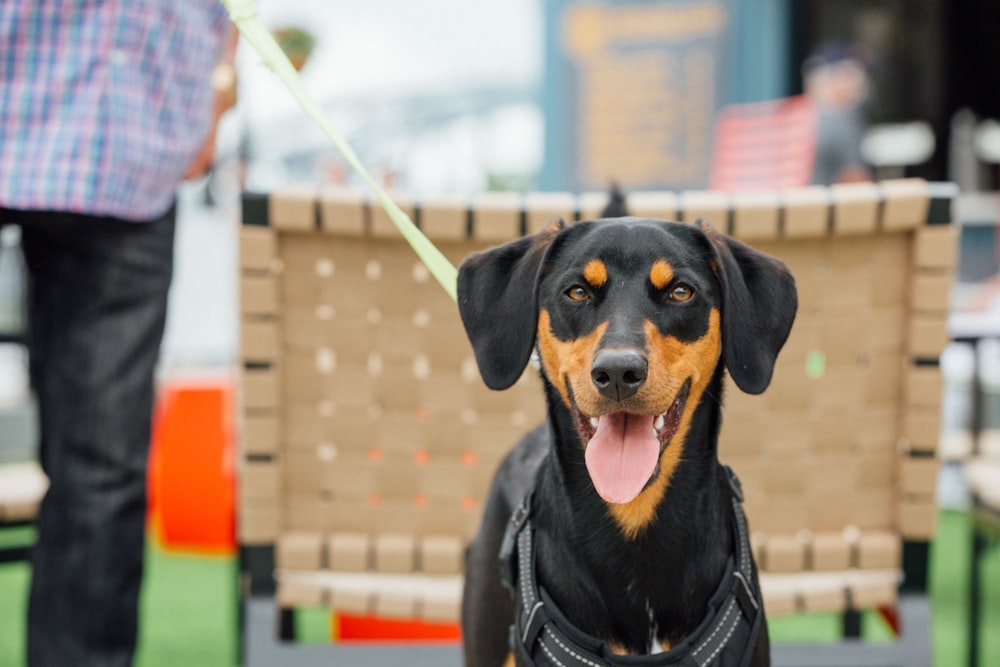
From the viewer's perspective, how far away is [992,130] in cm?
1329

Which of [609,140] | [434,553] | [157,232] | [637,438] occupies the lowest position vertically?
[434,553]

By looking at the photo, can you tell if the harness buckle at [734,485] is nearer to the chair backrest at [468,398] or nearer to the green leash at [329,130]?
the chair backrest at [468,398]

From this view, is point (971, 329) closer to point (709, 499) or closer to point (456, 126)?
point (709, 499)

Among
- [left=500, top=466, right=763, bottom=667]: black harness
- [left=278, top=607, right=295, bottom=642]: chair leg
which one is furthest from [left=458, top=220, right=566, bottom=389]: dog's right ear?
[left=278, top=607, right=295, bottom=642]: chair leg

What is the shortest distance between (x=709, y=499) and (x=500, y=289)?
0.46 meters

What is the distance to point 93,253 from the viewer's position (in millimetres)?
2027

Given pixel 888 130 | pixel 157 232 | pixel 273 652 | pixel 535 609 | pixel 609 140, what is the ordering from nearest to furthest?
pixel 535 609 → pixel 273 652 → pixel 157 232 → pixel 609 140 → pixel 888 130

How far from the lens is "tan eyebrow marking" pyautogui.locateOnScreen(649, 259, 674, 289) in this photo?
5.30 feet

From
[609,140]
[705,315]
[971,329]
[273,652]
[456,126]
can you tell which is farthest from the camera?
[456,126]

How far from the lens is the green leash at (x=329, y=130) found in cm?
173

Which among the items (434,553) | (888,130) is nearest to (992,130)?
(888,130)

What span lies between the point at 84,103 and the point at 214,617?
217 centimetres

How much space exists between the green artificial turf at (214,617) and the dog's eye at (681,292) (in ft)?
5.64

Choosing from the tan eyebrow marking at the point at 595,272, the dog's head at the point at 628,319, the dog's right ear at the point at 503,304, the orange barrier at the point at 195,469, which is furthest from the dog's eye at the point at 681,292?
the orange barrier at the point at 195,469
